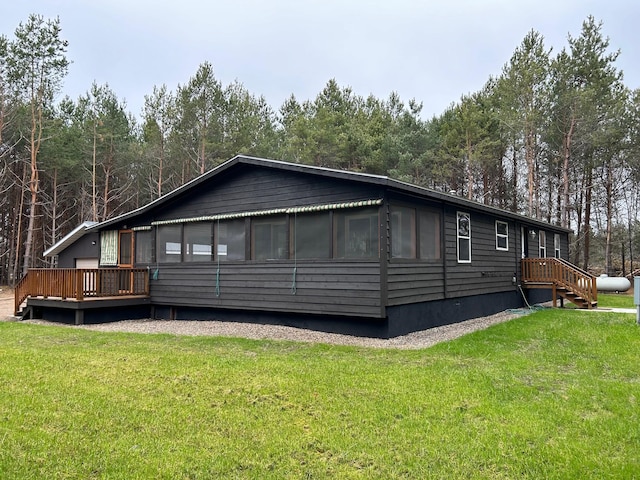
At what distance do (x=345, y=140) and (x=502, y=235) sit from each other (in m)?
14.0

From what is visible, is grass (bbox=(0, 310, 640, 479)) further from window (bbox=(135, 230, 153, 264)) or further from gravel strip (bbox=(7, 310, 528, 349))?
window (bbox=(135, 230, 153, 264))

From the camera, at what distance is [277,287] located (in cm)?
902

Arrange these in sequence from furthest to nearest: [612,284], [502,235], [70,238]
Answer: [612,284] < [70,238] < [502,235]

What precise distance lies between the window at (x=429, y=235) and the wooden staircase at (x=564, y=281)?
5064 mm

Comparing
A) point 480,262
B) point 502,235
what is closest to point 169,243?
point 480,262

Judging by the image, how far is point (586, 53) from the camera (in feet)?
69.6

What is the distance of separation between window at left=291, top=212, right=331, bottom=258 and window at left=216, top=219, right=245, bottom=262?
1504 mm

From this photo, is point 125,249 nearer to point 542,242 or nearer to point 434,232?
point 434,232

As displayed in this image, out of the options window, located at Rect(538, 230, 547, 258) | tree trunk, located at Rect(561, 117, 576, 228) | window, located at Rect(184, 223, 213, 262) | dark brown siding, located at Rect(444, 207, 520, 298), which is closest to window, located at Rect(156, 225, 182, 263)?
window, located at Rect(184, 223, 213, 262)

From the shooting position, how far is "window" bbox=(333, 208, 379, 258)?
→ 7812mm

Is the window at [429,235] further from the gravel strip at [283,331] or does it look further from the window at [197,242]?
the window at [197,242]

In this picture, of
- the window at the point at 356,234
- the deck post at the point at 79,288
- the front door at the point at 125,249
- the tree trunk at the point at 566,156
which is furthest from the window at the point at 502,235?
the tree trunk at the point at 566,156

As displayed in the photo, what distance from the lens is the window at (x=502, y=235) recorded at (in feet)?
39.8

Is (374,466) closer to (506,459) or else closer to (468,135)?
(506,459)
